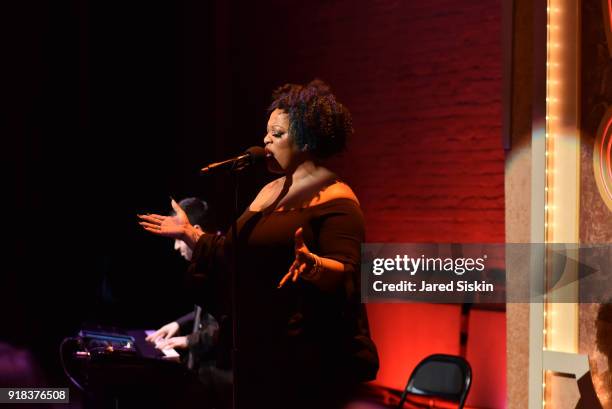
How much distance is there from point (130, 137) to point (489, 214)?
104 inches

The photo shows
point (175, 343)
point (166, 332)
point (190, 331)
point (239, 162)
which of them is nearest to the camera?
point (239, 162)

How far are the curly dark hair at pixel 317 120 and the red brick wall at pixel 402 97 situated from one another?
3.68 m

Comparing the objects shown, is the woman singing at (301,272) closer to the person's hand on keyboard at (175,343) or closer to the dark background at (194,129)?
the person's hand on keyboard at (175,343)

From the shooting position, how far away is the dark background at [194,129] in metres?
4.68

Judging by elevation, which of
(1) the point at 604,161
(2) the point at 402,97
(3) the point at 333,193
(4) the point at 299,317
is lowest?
(4) the point at 299,317

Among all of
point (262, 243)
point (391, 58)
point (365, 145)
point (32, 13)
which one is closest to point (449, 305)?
point (365, 145)

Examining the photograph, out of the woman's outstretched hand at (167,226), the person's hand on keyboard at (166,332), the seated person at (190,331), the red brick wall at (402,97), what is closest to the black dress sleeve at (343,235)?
the woman's outstretched hand at (167,226)

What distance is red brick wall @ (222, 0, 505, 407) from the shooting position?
6059mm

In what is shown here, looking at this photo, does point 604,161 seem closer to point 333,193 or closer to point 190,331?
point 333,193

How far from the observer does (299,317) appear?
2.30 meters

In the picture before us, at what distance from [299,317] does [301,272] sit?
0.65 ft

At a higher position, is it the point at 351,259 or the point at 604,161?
the point at 604,161

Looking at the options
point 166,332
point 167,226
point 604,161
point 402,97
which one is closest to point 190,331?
point 166,332

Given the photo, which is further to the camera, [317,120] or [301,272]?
[317,120]
